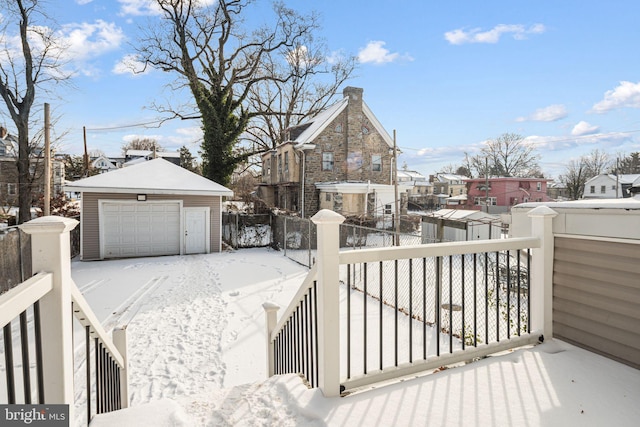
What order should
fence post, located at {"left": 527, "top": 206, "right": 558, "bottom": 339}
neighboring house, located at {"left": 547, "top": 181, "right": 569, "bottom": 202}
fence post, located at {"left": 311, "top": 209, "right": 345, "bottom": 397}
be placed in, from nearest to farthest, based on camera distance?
fence post, located at {"left": 311, "top": 209, "right": 345, "bottom": 397} < fence post, located at {"left": 527, "top": 206, "right": 558, "bottom": 339} < neighboring house, located at {"left": 547, "top": 181, "right": 569, "bottom": 202}

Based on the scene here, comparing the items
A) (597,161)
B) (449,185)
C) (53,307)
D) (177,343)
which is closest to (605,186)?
(597,161)

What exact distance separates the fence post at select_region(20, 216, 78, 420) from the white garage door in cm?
1204

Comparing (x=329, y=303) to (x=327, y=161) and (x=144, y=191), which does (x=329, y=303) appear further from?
(x=327, y=161)

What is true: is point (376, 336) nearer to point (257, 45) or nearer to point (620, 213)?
point (620, 213)

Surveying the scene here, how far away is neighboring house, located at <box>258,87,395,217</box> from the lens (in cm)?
1891

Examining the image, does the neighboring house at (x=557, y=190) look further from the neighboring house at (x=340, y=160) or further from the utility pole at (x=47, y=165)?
the utility pole at (x=47, y=165)

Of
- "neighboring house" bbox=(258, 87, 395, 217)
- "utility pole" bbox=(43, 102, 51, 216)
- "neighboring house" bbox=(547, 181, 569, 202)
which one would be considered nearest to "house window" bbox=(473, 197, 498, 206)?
"neighboring house" bbox=(547, 181, 569, 202)

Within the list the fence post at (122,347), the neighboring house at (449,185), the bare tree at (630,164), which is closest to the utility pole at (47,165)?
the fence post at (122,347)

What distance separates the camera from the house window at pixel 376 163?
20.5m

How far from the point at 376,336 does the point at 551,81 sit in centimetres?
1462

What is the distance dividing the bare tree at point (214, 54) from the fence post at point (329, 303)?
16748 mm

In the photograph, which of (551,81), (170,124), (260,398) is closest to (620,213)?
(260,398)

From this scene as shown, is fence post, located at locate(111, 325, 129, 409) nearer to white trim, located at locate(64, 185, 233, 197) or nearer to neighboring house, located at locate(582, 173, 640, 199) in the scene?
white trim, located at locate(64, 185, 233, 197)

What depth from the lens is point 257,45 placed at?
19422 millimetres
